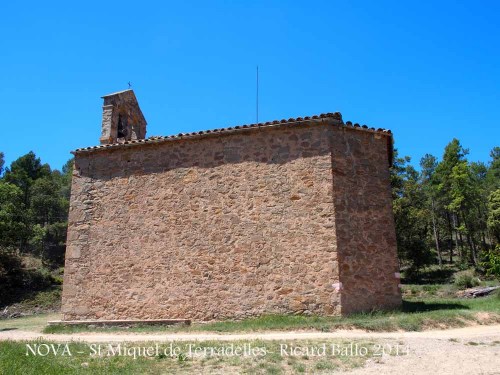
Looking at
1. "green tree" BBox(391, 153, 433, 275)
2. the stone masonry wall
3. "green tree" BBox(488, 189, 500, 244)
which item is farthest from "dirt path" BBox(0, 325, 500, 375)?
"green tree" BBox(488, 189, 500, 244)

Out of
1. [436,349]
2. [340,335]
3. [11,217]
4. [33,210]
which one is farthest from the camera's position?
[33,210]

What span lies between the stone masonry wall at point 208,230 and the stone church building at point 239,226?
0.10 ft

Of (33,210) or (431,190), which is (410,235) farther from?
(33,210)

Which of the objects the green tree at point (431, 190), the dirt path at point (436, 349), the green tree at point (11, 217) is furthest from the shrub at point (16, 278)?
the green tree at point (431, 190)

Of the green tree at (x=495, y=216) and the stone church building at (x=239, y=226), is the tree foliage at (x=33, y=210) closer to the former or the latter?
the stone church building at (x=239, y=226)

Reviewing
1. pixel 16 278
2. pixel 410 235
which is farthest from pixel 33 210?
pixel 410 235

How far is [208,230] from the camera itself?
1216cm

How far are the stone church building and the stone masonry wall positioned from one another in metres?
0.03

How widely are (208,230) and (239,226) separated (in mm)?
984

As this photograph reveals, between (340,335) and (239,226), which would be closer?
(340,335)

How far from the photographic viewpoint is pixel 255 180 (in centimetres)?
1209

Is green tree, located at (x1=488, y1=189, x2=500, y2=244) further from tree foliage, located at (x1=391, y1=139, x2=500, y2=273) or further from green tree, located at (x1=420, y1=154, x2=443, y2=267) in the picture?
green tree, located at (x1=420, y1=154, x2=443, y2=267)

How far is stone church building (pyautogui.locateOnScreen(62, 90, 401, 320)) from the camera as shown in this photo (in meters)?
11.1

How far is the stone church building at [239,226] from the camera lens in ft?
36.6
